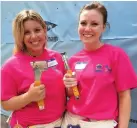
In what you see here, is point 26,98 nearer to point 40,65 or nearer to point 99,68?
point 40,65

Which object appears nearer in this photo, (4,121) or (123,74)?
(123,74)

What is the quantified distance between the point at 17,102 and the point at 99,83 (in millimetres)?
408

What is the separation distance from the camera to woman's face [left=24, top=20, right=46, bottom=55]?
137 centimetres

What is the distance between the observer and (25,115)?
137 cm

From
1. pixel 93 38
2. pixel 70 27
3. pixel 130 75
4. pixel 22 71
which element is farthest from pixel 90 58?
pixel 70 27

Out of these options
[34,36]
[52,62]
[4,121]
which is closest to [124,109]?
[52,62]

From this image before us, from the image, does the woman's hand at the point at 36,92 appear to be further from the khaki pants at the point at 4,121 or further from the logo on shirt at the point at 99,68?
the khaki pants at the point at 4,121

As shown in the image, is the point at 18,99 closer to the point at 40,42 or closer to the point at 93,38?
the point at 40,42

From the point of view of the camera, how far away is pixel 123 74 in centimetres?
131

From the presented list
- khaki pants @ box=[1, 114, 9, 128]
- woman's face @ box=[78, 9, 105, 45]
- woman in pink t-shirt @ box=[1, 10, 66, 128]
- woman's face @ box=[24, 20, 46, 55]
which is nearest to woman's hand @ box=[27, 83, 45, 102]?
woman in pink t-shirt @ box=[1, 10, 66, 128]

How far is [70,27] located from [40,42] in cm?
48

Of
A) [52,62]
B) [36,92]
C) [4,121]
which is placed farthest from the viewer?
[4,121]

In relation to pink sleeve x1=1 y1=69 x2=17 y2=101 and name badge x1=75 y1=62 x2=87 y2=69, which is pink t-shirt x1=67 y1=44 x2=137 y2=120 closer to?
name badge x1=75 y1=62 x2=87 y2=69

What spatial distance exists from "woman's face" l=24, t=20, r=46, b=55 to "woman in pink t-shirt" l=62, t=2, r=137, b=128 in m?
0.21
